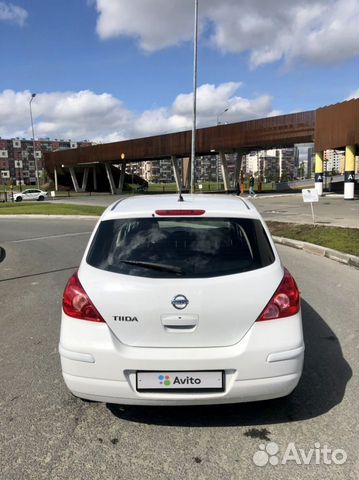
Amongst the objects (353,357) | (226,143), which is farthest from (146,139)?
(353,357)

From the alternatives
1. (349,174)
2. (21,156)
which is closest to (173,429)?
(349,174)

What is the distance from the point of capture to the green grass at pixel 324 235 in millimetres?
10961

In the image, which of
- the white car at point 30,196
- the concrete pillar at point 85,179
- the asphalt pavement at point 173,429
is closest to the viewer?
the asphalt pavement at point 173,429

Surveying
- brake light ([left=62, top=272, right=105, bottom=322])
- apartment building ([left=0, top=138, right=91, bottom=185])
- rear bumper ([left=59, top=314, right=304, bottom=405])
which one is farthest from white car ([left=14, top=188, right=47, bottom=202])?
apartment building ([left=0, top=138, right=91, bottom=185])

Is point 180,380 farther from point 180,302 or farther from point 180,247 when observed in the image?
point 180,247

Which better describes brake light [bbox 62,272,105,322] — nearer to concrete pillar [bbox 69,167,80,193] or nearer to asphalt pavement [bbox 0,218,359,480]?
asphalt pavement [bbox 0,218,359,480]

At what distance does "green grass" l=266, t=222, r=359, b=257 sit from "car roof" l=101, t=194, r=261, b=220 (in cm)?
687

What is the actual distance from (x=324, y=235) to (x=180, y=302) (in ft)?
35.5

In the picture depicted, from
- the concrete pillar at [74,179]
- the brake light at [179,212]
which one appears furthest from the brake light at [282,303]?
the concrete pillar at [74,179]

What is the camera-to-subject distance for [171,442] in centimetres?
300

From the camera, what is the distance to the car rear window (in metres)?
3.15

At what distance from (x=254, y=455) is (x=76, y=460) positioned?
113 centimetres
